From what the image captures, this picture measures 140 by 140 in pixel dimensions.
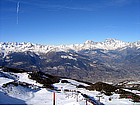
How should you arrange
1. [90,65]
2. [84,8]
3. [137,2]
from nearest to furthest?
1. [137,2]
2. [84,8]
3. [90,65]
